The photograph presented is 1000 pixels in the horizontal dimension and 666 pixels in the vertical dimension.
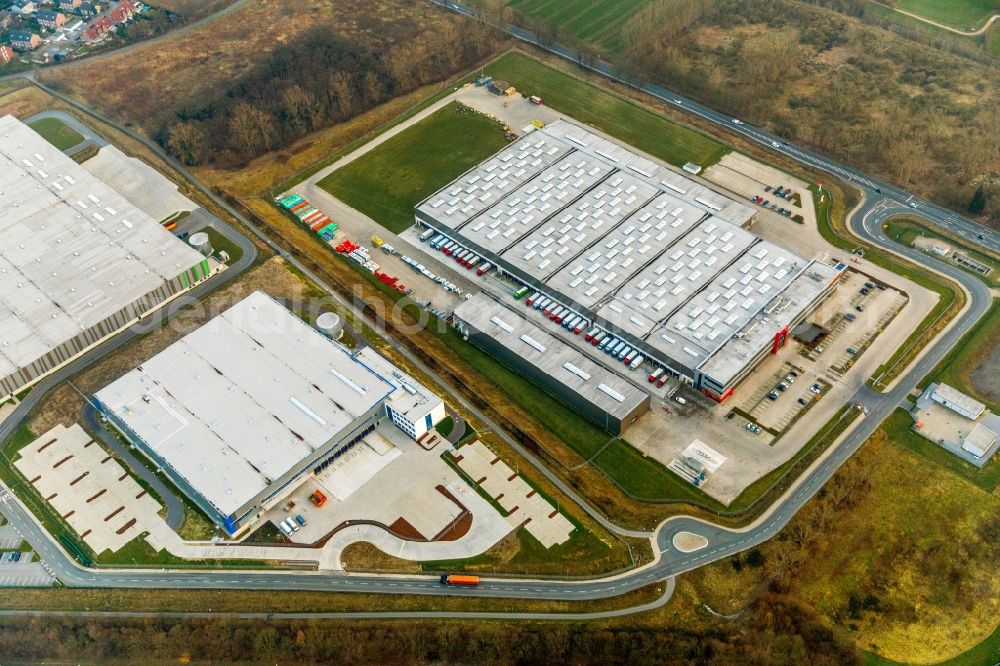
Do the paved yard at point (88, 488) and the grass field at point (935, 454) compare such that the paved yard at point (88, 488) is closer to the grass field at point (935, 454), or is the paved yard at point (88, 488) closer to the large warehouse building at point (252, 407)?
the large warehouse building at point (252, 407)

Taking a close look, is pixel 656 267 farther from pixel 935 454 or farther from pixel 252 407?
pixel 252 407

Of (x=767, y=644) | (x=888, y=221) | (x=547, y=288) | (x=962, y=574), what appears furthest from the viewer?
(x=888, y=221)

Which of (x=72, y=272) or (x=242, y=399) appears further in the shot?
(x=72, y=272)

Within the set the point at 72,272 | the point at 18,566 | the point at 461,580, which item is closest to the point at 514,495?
the point at 461,580

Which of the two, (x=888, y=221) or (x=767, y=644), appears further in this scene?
(x=888, y=221)

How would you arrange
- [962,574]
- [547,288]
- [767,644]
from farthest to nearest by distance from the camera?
[547,288] → [962,574] → [767,644]

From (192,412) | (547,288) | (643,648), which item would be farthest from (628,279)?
(192,412)

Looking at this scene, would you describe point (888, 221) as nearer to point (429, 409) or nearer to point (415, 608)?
point (429, 409)

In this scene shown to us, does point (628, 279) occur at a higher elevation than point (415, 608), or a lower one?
higher

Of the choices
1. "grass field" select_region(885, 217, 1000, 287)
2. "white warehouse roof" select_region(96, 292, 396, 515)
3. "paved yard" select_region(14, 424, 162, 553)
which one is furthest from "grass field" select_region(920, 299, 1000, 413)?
"paved yard" select_region(14, 424, 162, 553)
